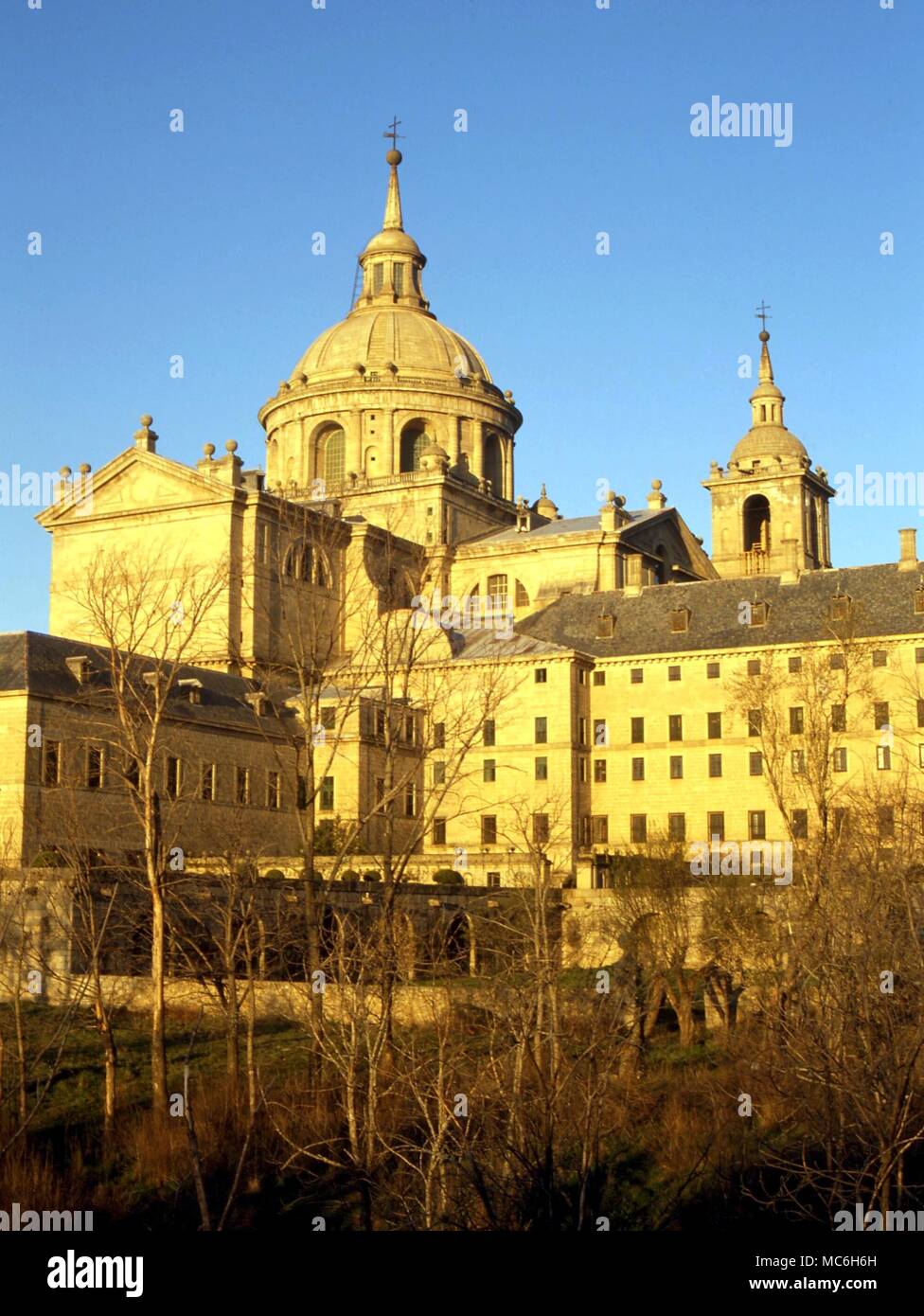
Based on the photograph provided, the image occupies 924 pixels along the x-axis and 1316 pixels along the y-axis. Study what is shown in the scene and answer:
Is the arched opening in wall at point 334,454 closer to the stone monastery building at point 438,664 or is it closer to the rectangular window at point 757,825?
the stone monastery building at point 438,664

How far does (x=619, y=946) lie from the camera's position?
46875 mm

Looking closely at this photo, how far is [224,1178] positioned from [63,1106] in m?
5.73

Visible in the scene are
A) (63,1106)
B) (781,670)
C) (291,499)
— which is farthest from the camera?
(291,499)

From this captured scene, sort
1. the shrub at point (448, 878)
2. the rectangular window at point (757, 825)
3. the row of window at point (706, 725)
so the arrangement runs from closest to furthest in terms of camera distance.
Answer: the shrub at point (448, 878), the row of window at point (706, 725), the rectangular window at point (757, 825)

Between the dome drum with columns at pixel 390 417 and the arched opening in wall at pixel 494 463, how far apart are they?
0.05m

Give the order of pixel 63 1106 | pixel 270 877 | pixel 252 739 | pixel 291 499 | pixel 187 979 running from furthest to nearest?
pixel 291 499
pixel 252 739
pixel 270 877
pixel 187 979
pixel 63 1106

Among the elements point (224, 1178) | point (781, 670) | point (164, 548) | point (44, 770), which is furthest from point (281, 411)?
point (224, 1178)

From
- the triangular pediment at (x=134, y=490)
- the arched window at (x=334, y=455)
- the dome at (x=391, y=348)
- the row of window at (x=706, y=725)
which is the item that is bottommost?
the row of window at (x=706, y=725)

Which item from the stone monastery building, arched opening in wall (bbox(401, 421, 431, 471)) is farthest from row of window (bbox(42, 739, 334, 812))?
arched opening in wall (bbox(401, 421, 431, 471))

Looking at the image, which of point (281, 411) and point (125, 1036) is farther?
point (281, 411)

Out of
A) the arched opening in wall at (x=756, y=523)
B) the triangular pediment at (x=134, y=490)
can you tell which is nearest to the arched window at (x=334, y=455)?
the triangular pediment at (x=134, y=490)

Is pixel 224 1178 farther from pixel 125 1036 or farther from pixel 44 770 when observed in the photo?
pixel 44 770

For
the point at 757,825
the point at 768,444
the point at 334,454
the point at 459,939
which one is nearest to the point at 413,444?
the point at 334,454

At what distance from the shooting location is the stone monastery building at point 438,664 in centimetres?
5084
